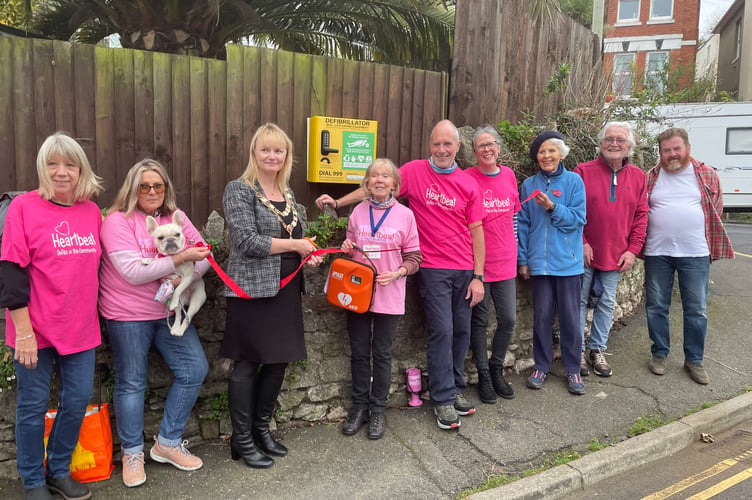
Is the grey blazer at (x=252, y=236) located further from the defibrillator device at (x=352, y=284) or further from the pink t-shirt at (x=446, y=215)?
the pink t-shirt at (x=446, y=215)

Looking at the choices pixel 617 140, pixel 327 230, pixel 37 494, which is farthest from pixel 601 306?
pixel 37 494

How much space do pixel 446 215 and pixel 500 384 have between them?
1.58 m

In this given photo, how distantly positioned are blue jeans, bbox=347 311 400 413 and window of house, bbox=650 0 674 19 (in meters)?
29.4

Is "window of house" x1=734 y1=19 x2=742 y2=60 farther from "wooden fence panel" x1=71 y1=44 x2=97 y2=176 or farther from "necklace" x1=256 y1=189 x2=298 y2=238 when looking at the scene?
"wooden fence panel" x1=71 y1=44 x2=97 y2=176

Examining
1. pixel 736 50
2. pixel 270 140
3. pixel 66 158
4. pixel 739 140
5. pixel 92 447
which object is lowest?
pixel 92 447

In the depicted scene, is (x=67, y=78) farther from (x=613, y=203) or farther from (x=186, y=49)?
(x=613, y=203)

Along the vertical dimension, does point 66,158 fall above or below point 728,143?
below

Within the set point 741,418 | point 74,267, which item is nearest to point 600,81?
point 741,418

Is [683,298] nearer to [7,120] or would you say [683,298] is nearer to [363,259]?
[363,259]

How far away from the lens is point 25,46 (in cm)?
388

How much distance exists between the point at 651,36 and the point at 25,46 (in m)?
29.4

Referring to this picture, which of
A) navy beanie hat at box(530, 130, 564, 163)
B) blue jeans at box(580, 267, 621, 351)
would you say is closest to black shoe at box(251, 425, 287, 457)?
blue jeans at box(580, 267, 621, 351)

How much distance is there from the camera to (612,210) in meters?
4.69

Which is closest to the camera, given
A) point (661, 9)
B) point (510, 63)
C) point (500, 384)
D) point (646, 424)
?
point (646, 424)
